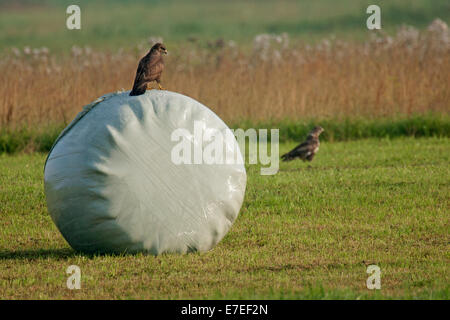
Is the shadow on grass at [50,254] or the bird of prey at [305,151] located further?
the bird of prey at [305,151]

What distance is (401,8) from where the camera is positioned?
5191 centimetres

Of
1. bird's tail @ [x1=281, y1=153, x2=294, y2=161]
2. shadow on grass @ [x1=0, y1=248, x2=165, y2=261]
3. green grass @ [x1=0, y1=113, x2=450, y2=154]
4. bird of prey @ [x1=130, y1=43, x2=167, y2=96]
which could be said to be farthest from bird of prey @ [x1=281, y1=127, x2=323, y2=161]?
shadow on grass @ [x1=0, y1=248, x2=165, y2=261]

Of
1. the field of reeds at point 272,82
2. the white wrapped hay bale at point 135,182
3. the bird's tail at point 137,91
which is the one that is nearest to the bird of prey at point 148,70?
the bird's tail at point 137,91

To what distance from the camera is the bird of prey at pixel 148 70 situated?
714 centimetres

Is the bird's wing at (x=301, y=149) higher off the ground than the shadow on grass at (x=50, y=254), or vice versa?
the bird's wing at (x=301, y=149)

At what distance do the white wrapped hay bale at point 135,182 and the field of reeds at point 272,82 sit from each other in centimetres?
656

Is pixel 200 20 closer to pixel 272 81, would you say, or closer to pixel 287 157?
pixel 272 81

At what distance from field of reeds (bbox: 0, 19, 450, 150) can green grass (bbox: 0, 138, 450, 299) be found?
2397mm

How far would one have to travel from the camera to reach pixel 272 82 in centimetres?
1463

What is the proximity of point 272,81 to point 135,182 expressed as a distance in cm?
832

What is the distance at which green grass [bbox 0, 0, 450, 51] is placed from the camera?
4616cm

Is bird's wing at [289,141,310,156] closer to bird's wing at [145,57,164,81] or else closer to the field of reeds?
the field of reeds

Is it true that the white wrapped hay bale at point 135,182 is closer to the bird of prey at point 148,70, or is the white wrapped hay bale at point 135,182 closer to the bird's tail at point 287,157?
the bird of prey at point 148,70

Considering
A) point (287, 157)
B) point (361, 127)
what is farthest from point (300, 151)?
point (361, 127)
